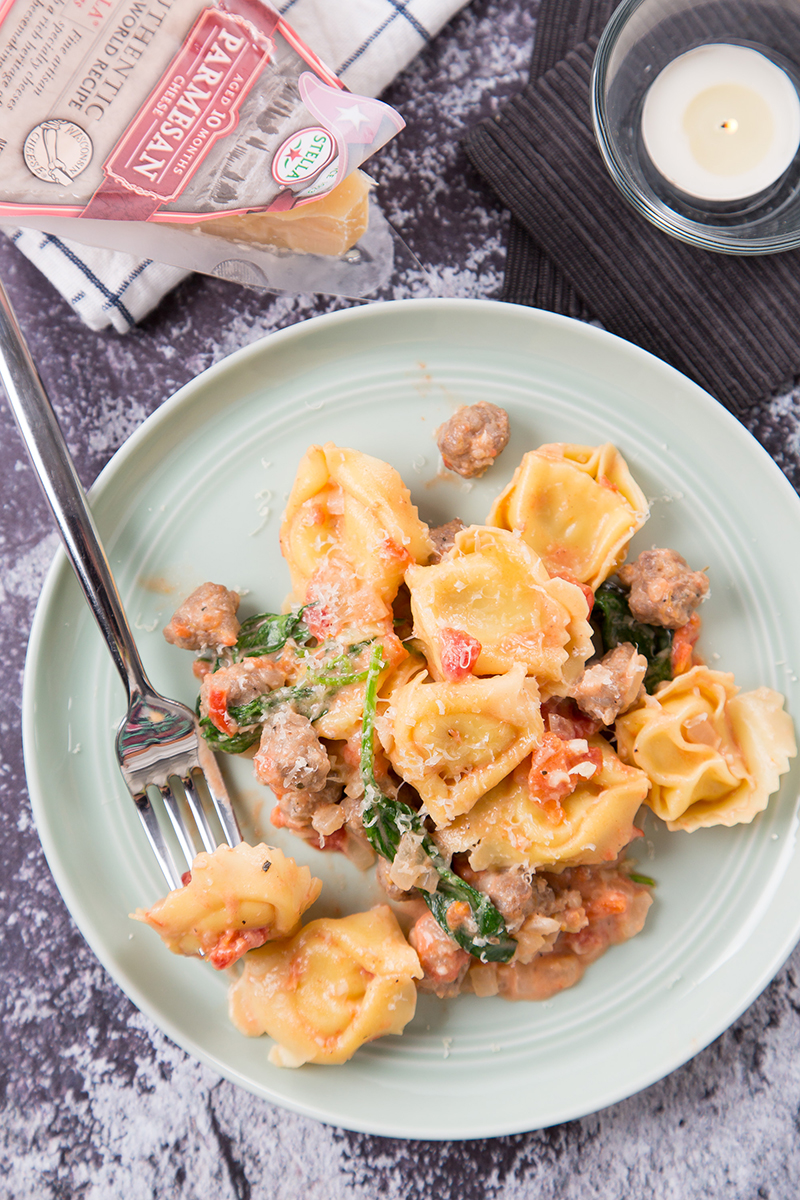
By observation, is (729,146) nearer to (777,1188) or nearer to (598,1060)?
(598,1060)

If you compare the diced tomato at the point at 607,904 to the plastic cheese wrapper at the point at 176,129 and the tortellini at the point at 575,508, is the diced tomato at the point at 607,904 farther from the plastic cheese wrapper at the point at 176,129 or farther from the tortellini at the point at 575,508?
the plastic cheese wrapper at the point at 176,129

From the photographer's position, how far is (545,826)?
2.93 m

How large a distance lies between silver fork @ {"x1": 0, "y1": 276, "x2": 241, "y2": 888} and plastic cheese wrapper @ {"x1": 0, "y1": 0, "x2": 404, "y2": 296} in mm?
564

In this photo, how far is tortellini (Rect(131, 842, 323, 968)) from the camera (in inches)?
114

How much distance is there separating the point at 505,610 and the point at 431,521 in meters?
0.58

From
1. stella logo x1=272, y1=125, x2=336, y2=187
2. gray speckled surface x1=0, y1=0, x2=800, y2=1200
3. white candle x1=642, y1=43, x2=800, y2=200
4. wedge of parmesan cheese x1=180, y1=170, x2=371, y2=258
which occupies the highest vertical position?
white candle x1=642, y1=43, x2=800, y2=200

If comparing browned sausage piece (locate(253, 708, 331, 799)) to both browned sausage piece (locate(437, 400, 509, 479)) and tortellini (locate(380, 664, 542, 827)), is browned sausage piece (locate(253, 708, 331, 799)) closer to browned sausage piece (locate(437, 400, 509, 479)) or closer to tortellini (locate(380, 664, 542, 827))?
tortellini (locate(380, 664, 542, 827))

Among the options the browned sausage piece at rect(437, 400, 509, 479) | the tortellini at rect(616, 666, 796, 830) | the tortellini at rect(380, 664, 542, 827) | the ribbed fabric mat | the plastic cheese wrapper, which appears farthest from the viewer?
the ribbed fabric mat

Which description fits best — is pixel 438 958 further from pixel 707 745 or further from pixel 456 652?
pixel 707 745

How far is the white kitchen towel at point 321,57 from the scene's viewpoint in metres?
3.38

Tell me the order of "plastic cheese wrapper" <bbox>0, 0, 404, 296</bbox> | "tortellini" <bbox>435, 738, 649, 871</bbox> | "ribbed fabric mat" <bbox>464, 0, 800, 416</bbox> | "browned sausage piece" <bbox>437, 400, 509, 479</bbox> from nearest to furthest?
"plastic cheese wrapper" <bbox>0, 0, 404, 296</bbox>, "tortellini" <bbox>435, 738, 649, 871</bbox>, "browned sausage piece" <bbox>437, 400, 509, 479</bbox>, "ribbed fabric mat" <bbox>464, 0, 800, 416</bbox>

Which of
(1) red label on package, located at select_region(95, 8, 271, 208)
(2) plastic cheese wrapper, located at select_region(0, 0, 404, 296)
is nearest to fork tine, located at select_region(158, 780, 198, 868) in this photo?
(2) plastic cheese wrapper, located at select_region(0, 0, 404, 296)

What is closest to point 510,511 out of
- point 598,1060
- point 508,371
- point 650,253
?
point 508,371

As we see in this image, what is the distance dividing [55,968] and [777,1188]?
10.3ft
